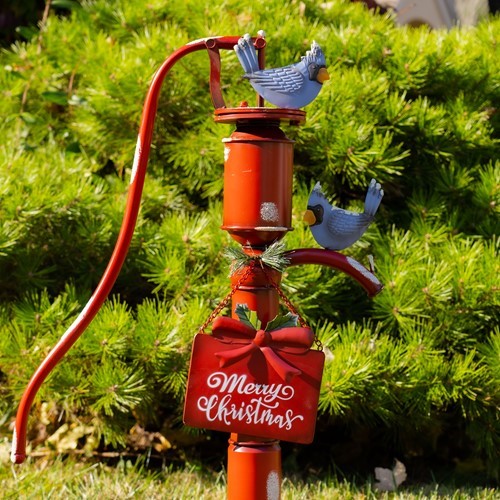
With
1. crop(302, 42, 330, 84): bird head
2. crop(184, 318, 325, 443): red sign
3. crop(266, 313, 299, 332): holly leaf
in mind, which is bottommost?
crop(184, 318, 325, 443): red sign

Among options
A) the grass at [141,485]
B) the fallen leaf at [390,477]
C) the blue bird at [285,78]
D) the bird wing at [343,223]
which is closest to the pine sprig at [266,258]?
the bird wing at [343,223]

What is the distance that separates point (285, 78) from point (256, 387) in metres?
0.54

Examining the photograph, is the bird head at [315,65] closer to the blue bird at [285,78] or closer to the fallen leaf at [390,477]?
the blue bird at [285,78]

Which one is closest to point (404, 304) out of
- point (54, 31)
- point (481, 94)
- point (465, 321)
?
point (465, 321)

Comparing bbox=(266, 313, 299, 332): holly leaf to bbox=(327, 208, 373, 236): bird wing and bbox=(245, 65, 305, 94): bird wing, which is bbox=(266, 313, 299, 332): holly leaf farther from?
bbox=(245, 65, 305, 94): bird wing

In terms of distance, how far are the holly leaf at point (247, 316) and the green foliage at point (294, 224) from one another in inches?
25.8

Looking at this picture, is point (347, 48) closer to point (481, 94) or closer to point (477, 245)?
point (481, 94)

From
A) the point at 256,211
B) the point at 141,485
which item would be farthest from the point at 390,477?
the point at 256,211

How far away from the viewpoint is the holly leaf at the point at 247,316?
4.93 ft

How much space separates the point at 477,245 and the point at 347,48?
0.68m

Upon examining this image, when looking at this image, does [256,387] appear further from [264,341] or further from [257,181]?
[257,181]

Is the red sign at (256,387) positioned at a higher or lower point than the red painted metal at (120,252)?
lower

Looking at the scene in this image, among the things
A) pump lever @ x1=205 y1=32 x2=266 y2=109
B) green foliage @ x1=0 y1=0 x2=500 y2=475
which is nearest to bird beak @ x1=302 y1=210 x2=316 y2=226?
pump lever @ x1=205 y1=32 x2=266 y2=109

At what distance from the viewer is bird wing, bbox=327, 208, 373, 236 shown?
164cm
